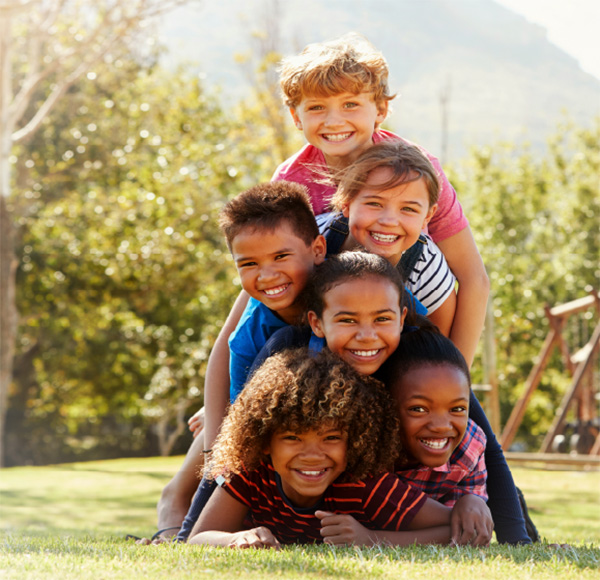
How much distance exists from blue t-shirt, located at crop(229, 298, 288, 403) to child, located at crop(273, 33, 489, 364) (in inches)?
28.1

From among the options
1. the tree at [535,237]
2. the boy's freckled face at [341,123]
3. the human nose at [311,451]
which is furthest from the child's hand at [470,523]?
the tree at [535,237]

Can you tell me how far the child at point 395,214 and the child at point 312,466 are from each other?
0.69m

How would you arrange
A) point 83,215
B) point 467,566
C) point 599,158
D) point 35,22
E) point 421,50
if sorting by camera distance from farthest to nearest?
1. point 421,50
2. point 599,158
3. point 83,215
4. point 35,22
5. point 467,566

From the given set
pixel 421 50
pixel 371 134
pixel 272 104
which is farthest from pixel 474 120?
pixel 371 134

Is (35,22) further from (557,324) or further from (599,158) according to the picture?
(599,158)

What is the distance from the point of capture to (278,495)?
11.5 feet

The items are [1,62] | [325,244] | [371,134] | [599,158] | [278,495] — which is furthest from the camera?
[599,158]

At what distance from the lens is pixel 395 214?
3.74 metres

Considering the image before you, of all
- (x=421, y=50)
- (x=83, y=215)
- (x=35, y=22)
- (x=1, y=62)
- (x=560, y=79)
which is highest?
(x=421, y=50)

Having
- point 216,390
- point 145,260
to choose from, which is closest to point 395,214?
point 216,390

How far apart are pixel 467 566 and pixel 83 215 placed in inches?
751

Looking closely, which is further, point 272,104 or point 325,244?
point 272,104

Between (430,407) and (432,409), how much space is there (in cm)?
1

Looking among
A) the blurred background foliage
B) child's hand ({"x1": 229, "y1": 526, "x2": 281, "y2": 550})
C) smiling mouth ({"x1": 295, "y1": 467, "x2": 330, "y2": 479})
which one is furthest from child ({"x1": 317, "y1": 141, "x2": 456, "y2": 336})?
the blurred background foliage
